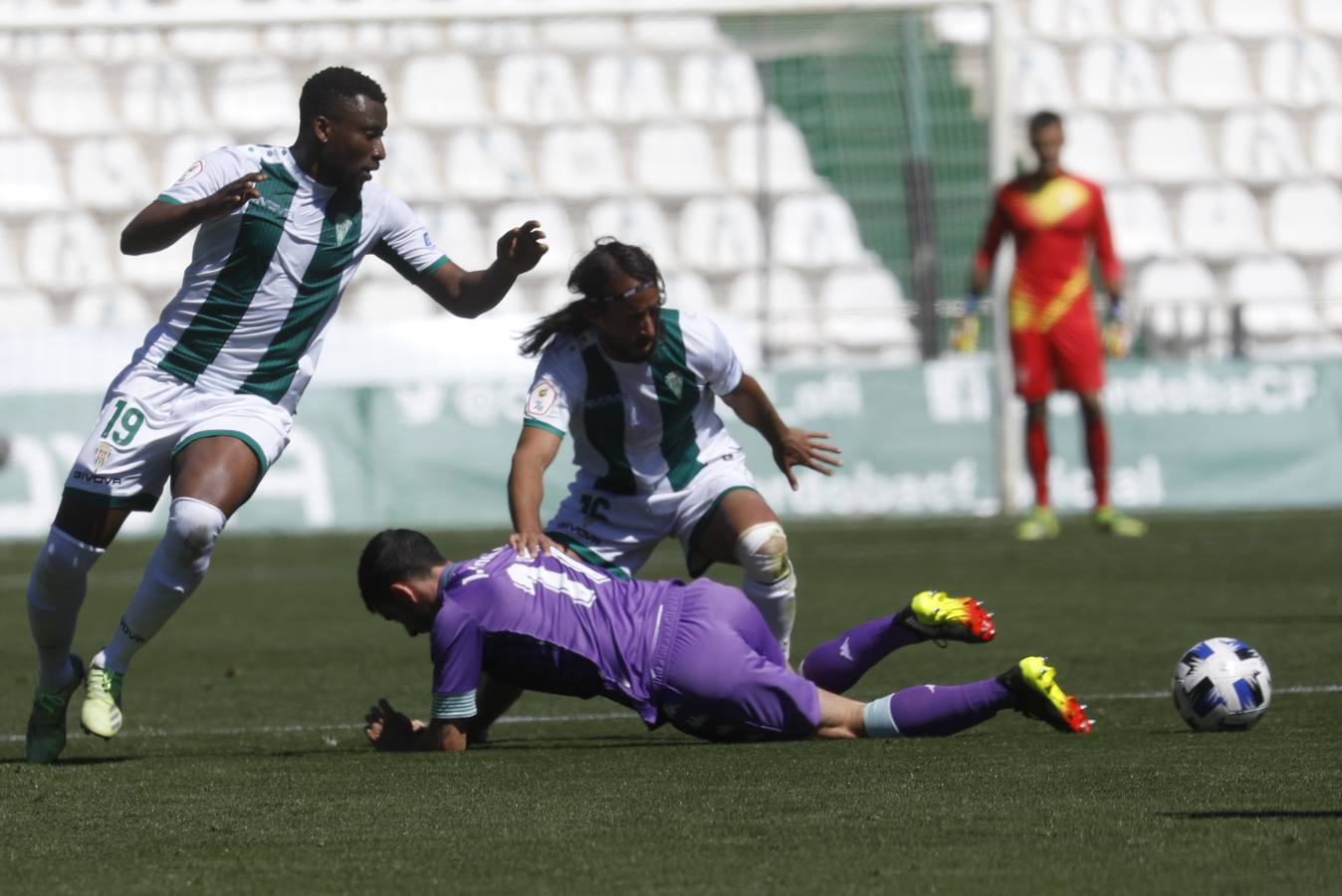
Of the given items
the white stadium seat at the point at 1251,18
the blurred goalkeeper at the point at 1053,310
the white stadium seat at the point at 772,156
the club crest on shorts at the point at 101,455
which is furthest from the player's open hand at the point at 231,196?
the white stadium seat at the point at 1251,18

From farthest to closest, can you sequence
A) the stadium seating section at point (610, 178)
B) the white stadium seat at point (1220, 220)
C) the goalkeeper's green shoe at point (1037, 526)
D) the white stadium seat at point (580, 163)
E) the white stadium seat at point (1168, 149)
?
the white stadium seat at point (1168, 149) → the white stadium seat at point (1220, 220) → the white stadium seat at point (580, 163) → the stadium seating section at point (610, 178) → the goalkeeper's green shoe at point (1037, 526)

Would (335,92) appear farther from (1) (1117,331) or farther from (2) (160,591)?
(1) (1117,331)

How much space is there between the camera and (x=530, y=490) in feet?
18.1

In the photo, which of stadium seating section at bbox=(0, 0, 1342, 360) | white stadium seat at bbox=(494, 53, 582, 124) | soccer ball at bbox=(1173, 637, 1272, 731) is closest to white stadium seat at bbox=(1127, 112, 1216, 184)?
stadium seating section at bbox=(0, 0, 1342, 360)

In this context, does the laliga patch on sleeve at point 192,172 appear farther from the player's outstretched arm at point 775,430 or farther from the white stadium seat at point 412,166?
the white stadium seat at point 412,166

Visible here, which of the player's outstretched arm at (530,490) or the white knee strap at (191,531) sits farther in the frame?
the white knee strap at (191,531)

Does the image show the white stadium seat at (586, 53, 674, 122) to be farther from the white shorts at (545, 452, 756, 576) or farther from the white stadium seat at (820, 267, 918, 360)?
the white shorts at (545, 452, 756, 576)

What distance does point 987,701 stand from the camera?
5.12 m

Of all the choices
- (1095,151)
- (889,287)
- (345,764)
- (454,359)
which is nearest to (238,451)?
(345,764)

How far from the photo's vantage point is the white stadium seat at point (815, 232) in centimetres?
1759

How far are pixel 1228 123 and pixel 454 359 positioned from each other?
27.6 ft

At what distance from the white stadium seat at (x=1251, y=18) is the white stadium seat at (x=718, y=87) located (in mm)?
5388

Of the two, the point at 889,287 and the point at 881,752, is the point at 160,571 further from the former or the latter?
the point at 889,287

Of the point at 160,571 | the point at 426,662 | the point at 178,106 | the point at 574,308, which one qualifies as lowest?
the point at 426,662
